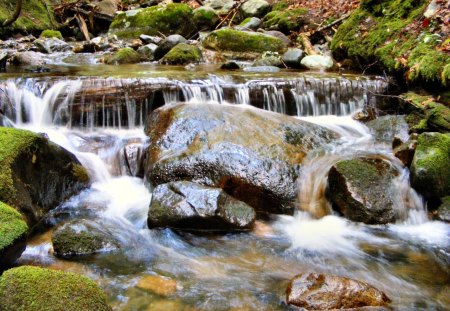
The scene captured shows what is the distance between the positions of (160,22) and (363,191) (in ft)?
40.8

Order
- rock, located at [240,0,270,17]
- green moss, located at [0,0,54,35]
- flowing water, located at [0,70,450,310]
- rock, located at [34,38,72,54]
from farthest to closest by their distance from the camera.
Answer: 1. rock, located at [240,0,270,17]
2. green moss, located at [0,0,54,35]
3. rock, located at [34,38,72,54]
4. flowing water, located at [0,70,450,310]

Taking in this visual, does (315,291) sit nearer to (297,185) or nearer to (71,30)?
(297,185)

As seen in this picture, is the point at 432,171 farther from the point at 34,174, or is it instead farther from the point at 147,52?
the point at 147,52

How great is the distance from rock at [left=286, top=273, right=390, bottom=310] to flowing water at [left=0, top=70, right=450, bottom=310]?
16 cm

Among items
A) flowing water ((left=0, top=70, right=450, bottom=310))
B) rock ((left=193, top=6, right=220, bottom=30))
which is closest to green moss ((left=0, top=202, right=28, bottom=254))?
flowing water ((left=0, top=70, right=450, bottom=310))

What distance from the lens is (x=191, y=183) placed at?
4.89 m

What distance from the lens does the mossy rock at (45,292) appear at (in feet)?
8.24

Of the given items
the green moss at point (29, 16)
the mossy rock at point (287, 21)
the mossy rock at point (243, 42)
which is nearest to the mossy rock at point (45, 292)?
the mossy rock at point (243, 42)

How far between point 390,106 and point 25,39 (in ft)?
40.8

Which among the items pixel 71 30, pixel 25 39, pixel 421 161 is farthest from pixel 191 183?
pixel 71 30

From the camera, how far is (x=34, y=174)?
475cm

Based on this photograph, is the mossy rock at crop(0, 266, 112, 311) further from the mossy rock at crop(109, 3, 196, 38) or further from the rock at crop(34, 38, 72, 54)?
the mossy rock at crop(109, 3, 196, 38)

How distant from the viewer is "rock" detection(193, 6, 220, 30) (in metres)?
15.8

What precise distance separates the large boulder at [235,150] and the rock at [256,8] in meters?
11.1
